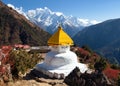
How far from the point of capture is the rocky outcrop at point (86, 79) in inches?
1257

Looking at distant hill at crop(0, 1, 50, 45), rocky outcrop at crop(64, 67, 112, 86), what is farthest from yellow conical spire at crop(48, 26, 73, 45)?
distant hill at crop(0, 1, 50, 45)

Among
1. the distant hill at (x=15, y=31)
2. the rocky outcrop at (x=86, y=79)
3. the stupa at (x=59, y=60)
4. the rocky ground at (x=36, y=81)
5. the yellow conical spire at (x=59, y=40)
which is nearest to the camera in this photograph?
the rocky ground at (x=36, y=81)

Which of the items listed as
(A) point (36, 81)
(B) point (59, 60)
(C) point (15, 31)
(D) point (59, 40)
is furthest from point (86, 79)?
(C) point (15, 31)

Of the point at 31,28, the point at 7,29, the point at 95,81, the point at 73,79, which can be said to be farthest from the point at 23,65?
the point at 31,28

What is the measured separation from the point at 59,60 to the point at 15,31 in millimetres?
106601

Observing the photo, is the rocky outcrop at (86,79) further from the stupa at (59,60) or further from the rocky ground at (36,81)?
the stupa at (59,60)

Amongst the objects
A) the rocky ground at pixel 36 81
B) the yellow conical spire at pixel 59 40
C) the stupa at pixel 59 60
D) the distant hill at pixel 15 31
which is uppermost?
the distant hill at pixel 15 31

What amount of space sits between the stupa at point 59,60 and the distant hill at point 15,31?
91637 millimetres

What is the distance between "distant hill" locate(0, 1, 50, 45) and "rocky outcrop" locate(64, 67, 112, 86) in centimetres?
9725

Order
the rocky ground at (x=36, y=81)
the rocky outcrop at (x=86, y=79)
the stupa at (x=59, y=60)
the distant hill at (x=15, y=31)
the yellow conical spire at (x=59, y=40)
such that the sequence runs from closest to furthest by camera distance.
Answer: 1. the rocky ground at (x=36, y=81)
2. the rocky outcrop at (x=86, y=79)
3. the stupa at (x=59, y=60)
4. the yellow conical spire at (x=59, y=40)
5. the distant hill at (x=15, y=31)

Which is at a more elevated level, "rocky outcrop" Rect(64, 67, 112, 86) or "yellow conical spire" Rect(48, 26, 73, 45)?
"yellow conical spire" Rect(48, 26, 73, 45)

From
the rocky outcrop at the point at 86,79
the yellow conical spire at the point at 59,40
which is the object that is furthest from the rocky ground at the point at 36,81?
the yellow conical spire at the point at 59,40

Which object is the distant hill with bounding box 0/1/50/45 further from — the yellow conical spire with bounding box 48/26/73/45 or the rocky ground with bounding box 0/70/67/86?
the rocky ground with bounding box 0/70/67/86

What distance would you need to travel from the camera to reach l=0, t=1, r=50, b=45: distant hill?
136 m
